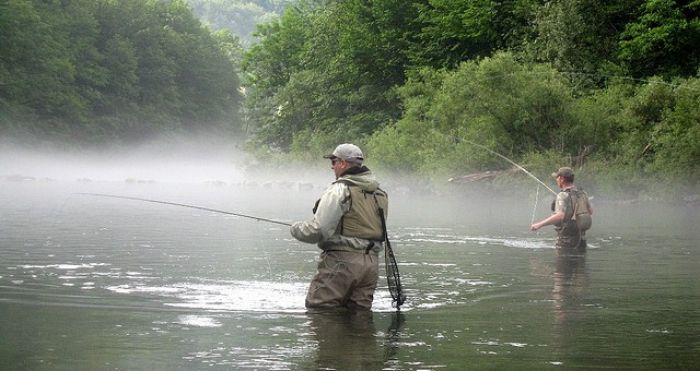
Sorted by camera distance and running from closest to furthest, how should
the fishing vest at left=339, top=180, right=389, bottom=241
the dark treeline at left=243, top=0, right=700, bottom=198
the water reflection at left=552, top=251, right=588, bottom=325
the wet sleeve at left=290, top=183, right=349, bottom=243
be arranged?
1. the wet sleeve at left=290, top=183, right=349, bottom=243
2. the fishing vest at left=339, top=180, right=389, bottom=241
3. the water reflection at left=552, top=251, right=588, bottom=325
4. the dark treeline at left=243, top=0, right=700, bottom=198

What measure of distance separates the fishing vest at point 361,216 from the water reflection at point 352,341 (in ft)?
2.29

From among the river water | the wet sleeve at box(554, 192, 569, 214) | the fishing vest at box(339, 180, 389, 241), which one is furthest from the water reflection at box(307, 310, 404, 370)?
the wet sleeve at box(554, 192, 569, 214)

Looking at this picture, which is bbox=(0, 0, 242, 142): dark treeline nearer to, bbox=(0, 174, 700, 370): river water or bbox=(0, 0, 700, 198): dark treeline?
bbox=(0, 0, 700, 198): dark treeline

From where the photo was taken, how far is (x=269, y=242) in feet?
59.6

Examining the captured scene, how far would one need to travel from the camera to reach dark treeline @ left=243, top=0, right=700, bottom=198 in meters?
31.0

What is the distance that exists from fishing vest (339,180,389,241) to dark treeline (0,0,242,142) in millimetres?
55995

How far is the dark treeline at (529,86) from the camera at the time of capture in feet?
102

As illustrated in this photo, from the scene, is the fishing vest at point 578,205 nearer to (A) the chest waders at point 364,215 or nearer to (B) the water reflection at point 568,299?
(B) the water reflection at point 568,299

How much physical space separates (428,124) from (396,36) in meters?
11.3

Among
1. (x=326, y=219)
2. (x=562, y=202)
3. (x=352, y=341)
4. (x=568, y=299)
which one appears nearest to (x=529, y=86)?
(x=562, y=202)

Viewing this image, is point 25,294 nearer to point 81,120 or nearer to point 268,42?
point 268,42

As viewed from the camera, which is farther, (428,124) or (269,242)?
(428,124)

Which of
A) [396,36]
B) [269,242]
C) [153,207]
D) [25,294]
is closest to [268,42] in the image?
[396,36]

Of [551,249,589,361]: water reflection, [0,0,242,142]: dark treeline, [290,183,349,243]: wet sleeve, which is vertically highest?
[0,0,242,142]: dark treeline
